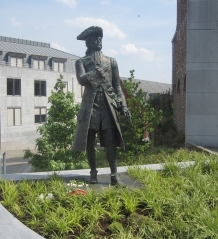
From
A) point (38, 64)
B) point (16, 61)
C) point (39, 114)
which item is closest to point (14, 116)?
point (39, 114)

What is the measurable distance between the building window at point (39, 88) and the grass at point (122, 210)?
91.8ft

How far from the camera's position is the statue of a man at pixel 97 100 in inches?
219

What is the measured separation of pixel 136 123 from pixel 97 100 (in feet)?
23.0

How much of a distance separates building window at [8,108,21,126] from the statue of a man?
25.6 metres

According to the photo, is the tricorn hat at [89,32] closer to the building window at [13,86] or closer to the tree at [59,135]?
the tree at [59,135]

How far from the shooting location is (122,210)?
4.68 meters

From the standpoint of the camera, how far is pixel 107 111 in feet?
18.5

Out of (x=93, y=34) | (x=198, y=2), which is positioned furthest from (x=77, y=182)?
(x=198, y=2)

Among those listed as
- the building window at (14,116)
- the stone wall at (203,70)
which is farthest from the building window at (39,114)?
the stone wall at (203,70)

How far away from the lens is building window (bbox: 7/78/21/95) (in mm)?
30078

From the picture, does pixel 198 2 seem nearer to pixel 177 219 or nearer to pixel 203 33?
pixel 203 33

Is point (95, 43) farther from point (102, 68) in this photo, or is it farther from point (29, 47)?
point (29, 47)

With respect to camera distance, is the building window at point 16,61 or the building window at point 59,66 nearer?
the building window at point 16,61

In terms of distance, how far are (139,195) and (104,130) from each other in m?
1.21
